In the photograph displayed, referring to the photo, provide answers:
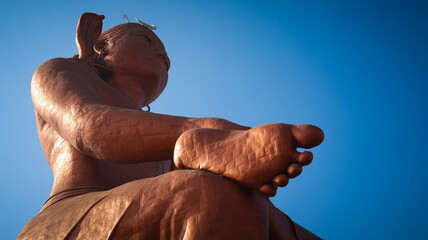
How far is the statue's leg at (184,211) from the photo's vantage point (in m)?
0.88

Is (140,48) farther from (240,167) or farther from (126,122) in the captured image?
(240,167)

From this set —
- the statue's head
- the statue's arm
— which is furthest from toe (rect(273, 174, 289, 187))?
the statue's head

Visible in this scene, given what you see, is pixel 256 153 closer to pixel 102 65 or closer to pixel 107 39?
pixel 102 65

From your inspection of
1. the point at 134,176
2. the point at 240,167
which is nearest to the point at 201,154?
the point at 240,167

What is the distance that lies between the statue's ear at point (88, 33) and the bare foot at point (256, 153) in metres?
1.10

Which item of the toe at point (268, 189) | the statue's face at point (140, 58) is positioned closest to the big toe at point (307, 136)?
the toe at point (268, 189)

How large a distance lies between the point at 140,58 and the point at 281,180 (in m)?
1.34

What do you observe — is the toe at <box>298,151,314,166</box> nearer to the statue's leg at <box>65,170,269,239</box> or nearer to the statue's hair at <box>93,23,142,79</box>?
the statue's leg at <box>65,170,269,239</box>

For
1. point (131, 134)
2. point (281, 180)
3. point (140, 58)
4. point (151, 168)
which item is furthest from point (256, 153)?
point (140, 58)

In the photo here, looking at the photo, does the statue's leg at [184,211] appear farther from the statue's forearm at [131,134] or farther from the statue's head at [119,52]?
the statue's head at [119,52]

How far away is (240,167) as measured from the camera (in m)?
0.93

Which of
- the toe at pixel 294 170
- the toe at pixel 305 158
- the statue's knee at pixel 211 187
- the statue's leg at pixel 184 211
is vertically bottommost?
the statue's leg at pixel 184 211

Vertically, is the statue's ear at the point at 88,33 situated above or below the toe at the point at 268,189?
above

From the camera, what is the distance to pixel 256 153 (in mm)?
924
